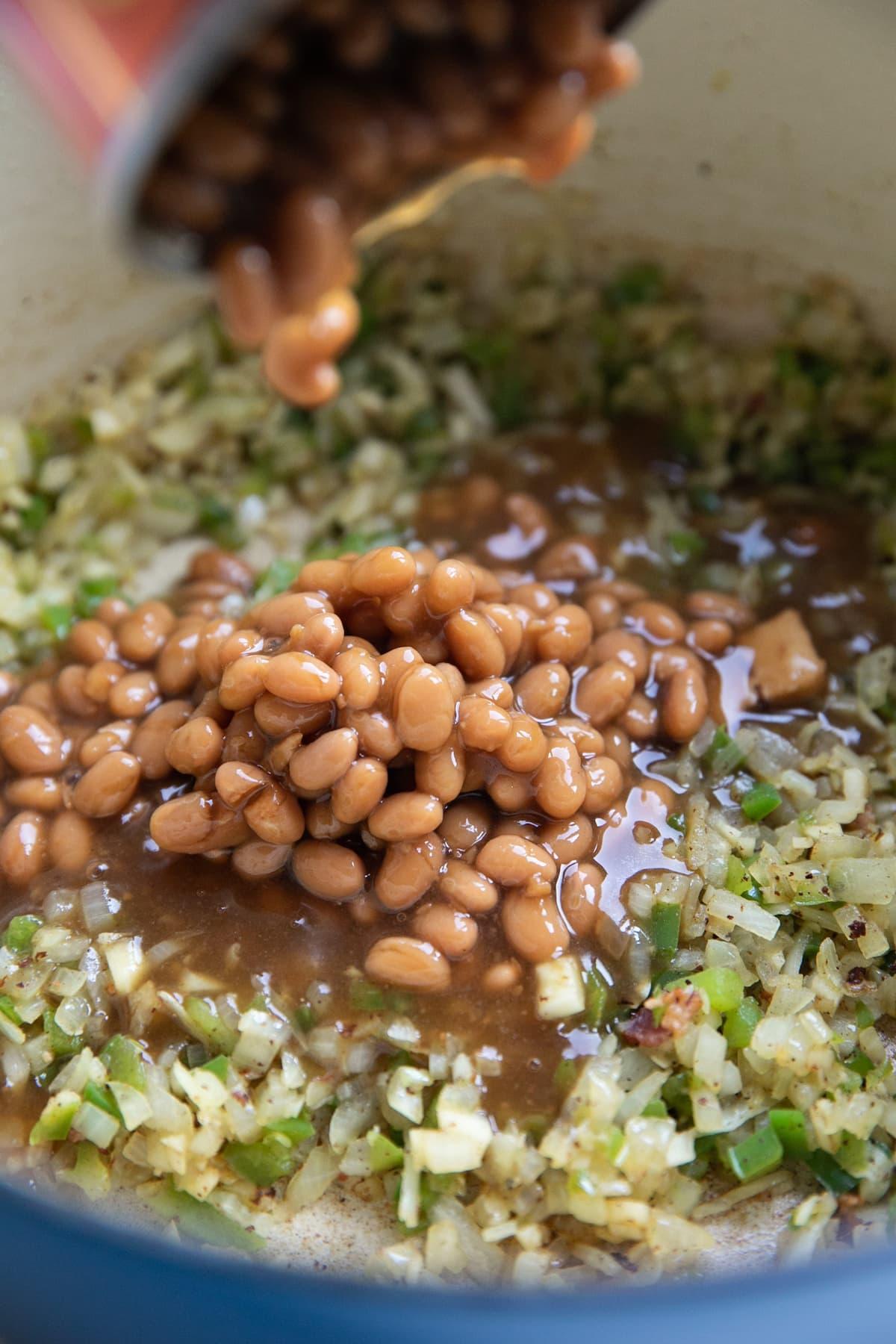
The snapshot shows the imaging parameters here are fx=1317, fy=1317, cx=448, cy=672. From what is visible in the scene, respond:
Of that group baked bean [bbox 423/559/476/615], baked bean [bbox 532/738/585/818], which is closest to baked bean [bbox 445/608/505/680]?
baked bean [bbox 423/559/476/615]

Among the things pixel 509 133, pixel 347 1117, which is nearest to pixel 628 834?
pixel 347 1117

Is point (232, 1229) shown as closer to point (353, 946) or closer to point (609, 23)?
point (353, 946)

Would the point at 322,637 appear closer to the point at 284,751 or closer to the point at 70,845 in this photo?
the point at 284,751

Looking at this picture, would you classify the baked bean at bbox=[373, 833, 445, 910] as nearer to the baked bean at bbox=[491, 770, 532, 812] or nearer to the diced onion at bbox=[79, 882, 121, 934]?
the baked bean at bbox=[491, 770, 532, 812]

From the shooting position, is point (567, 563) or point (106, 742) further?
point (567, 563)

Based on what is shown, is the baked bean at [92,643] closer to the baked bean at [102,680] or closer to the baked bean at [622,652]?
the baked bean at [102,680]

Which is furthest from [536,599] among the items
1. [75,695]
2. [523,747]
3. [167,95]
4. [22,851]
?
[167,95]

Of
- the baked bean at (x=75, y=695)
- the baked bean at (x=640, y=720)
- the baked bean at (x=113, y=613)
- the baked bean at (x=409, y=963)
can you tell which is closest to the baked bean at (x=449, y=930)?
the baked bean at (x=409, y=963)
